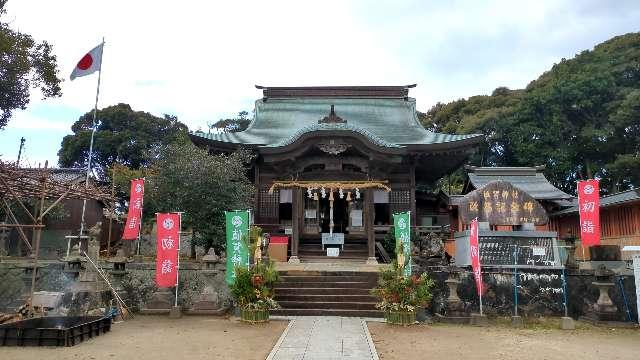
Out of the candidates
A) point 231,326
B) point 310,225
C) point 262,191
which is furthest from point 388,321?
point 262,191

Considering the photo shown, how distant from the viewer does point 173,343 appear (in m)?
8.45

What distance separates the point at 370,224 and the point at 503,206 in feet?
17.9

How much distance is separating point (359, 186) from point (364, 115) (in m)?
7.92

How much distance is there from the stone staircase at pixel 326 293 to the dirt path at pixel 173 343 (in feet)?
4.50

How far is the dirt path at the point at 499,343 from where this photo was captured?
7.79m

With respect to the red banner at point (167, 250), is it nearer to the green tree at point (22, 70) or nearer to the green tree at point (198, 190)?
the green tree at point (198, 190)

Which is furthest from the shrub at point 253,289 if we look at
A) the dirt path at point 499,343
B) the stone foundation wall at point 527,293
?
the stone foundation wall at point 527,293

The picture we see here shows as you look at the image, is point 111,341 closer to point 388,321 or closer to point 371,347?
point 371,347

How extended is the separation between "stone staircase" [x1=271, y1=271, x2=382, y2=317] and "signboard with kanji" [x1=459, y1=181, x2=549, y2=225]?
3458 millimetres

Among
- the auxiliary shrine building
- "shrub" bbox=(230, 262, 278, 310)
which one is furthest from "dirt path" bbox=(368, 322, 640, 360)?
the auxiliary shrine building

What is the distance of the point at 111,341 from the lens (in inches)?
339

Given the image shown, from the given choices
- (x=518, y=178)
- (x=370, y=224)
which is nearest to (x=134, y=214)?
(x=370, y=224)

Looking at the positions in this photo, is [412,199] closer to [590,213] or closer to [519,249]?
[519,249]

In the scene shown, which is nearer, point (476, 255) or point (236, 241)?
point (476, 255)
